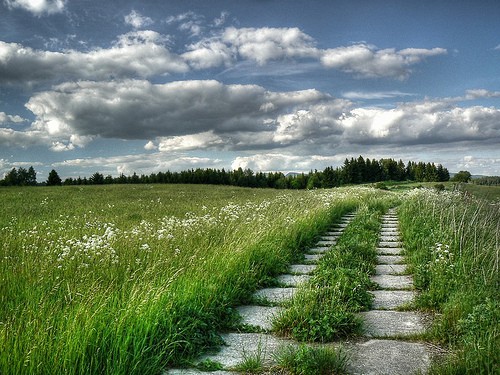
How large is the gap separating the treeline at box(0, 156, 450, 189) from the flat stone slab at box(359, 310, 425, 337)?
7643 centimetres

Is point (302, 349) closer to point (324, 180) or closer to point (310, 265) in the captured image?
point (310, 265)

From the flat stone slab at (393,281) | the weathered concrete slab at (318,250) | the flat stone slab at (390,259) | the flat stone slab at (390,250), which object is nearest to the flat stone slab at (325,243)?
the weathered concrete slab at (318,250)

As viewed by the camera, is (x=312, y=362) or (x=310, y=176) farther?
(x=310, y=176)

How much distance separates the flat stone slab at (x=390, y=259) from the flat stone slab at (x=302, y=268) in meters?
1.57

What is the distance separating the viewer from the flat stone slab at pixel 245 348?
12.8 feet

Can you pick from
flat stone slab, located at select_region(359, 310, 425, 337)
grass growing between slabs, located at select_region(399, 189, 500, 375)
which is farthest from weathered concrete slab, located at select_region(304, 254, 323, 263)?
flat stone slab, located at select_region(359, 310, 425, 337)

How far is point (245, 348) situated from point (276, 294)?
1.91 metres

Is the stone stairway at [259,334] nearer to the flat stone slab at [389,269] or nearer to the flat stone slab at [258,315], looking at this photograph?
the flat stone slab at [258,315]

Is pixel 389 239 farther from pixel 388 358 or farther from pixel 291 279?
pixel 388 358

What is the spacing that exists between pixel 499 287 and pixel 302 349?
3603mm

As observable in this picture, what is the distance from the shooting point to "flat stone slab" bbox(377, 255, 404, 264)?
8.45 m

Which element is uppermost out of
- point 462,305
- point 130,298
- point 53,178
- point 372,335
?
point 53,178

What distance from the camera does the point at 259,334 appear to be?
15.1ft

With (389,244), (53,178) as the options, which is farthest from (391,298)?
(53,178)
